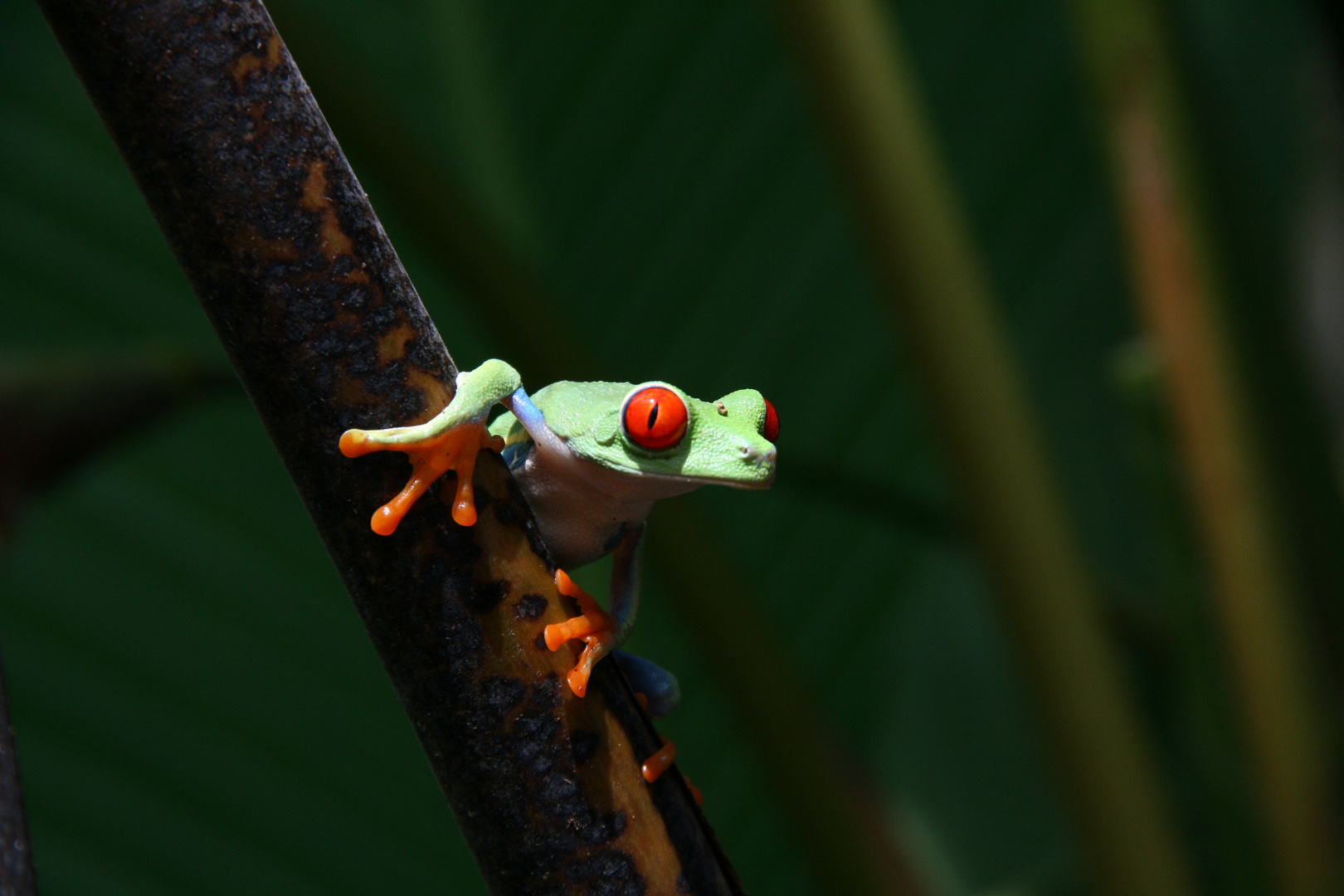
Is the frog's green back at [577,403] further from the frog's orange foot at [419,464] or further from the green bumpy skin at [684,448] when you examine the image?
the frog's orange foot at [419,464]

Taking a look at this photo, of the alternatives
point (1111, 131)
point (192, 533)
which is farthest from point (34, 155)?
point (1111, 131)

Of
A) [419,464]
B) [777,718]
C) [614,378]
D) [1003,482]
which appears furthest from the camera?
[614,378]

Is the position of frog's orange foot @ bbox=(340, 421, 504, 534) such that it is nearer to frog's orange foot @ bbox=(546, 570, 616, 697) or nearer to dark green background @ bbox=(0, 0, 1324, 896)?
frog's orange foot @ bbox=(546, 570, 616, 697)

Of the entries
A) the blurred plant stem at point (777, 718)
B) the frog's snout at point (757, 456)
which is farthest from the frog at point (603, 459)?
the blurred plant stem at point (777, 718)

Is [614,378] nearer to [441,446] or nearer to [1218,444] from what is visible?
[1218,444]

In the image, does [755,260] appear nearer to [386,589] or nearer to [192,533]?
[192,533]

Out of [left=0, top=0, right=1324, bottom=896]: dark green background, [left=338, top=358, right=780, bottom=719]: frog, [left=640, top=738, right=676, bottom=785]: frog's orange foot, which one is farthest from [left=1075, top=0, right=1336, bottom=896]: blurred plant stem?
[left=640, top=738, right=676, bottom=785]: frog's orange foot

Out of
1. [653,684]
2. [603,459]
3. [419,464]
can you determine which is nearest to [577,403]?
[603,459]

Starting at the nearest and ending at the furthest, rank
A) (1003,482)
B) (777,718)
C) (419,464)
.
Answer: (419,464), (1003,482), (777,718)
